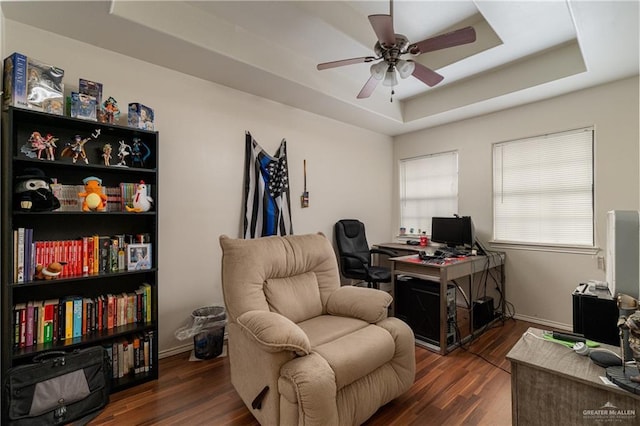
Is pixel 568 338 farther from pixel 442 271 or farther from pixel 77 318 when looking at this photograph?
pixel 77 318

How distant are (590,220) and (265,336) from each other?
134 inches

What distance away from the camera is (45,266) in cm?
183

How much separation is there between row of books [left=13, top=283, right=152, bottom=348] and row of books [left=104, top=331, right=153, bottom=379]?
4.9 inches

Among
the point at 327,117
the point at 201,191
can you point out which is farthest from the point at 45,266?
the point at 327,117

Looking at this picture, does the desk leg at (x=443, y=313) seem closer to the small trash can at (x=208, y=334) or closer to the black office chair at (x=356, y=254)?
the black office chair at (x=356, y=254)

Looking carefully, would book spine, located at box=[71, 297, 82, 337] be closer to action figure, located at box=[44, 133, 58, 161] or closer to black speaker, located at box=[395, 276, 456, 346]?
action figure, located at box=[44, 133, 58, 161]

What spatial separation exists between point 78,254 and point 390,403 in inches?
89.8

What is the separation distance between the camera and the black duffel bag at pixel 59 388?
1560 mm

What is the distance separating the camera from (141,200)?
2172 millimetres

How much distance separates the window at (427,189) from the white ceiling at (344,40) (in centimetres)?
88

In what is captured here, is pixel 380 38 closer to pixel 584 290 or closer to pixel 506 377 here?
pixel 584 290

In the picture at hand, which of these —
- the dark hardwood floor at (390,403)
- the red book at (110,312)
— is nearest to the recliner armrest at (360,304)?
the dark hardwood floor at (390,403)

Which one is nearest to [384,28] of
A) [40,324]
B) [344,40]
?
[344,40]

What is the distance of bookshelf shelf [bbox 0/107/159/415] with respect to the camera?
1.69 m
